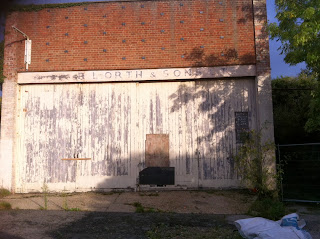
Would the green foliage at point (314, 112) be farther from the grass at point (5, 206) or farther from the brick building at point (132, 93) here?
the grass at point (5, 206)

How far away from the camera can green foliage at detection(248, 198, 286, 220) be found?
604 centimetres

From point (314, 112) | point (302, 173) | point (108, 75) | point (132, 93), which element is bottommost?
point (302, 173)

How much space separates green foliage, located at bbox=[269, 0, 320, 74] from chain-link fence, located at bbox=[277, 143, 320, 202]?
2.16m

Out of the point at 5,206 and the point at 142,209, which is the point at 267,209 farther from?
the point at 5,206

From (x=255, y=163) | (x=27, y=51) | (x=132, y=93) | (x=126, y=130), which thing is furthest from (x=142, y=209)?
(x=27, y=51)

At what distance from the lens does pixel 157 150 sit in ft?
28.1

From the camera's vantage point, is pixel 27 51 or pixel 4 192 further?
pixel 27 51

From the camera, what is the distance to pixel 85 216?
6113 millimetres

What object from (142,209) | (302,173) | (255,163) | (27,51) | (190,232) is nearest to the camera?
(190,232)

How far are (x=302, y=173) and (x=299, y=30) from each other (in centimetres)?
368

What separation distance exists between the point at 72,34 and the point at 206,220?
22.5ft

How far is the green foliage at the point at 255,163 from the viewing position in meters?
7.69

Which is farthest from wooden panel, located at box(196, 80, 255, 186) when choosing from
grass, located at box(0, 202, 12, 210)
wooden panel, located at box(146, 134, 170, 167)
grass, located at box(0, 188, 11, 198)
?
grass, located at box(0, 188, 11, 198)

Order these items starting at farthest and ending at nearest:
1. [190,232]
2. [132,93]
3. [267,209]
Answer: [132,93] < [267,209] < [190,232]
